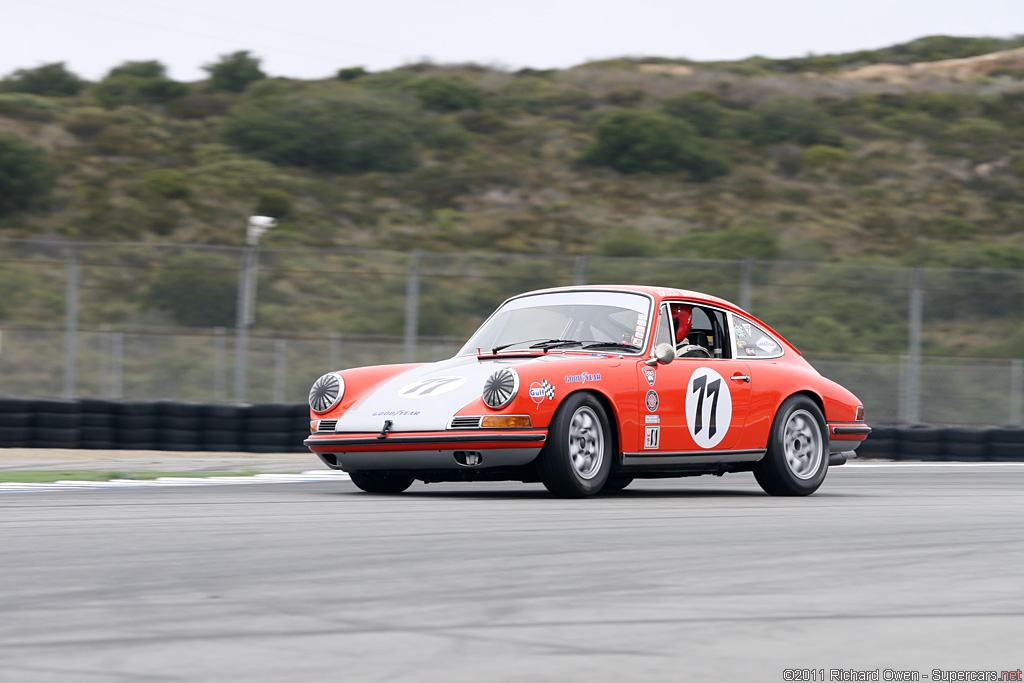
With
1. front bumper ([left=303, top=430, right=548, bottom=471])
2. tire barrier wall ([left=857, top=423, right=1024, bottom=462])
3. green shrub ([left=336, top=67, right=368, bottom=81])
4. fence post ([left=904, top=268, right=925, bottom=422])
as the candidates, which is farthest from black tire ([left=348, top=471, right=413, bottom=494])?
green shrub ([left=336, top=67, right=368, bottom=81])

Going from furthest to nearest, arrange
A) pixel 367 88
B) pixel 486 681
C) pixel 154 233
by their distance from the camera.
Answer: pixel 367 88, pixel 154 233, pixel 486 681

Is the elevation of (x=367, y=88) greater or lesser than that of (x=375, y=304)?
greater

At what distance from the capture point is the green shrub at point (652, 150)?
46219mm

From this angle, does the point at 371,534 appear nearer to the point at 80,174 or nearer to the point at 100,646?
the point at 100,646

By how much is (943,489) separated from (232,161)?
35.4 meters

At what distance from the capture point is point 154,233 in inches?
1497

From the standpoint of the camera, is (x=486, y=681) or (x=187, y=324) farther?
(x=187, y=324)

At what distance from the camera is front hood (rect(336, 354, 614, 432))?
8.12m

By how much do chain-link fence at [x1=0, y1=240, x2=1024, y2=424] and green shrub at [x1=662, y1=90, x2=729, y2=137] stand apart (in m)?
27.4

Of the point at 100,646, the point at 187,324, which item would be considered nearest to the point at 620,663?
the point at 100,646

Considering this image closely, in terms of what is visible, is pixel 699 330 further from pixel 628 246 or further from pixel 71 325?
pixel 628 246

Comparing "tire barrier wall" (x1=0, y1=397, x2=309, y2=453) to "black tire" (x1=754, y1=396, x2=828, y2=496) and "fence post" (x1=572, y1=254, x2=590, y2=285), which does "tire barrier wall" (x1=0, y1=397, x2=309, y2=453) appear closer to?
"fence post" (x1=572, y1=254, x2=590, y2=285)

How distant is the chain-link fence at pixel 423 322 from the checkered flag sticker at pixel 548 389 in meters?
11.5

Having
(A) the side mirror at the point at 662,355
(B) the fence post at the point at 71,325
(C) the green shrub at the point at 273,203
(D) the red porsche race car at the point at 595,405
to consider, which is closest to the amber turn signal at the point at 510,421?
(D) the red porsche race car at the point at 595,405
